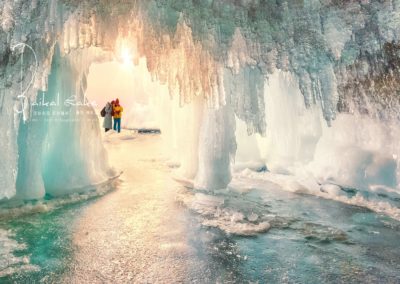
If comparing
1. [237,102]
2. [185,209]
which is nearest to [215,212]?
[185,209]

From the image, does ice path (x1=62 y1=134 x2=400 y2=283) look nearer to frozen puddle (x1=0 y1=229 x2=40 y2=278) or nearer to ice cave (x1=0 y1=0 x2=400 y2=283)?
ice cave (x1=0 y1=0 x2=400 y2=283)

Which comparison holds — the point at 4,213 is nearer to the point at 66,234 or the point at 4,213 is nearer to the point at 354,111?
the point at 66,234

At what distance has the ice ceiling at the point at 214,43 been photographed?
8.05 metres

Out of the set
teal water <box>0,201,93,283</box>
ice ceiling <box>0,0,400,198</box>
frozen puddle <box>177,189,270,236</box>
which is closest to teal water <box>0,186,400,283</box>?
teal water <box>0,201,93,283</box>

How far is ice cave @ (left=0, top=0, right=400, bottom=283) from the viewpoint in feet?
19.9

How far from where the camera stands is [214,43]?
9109 millimetres

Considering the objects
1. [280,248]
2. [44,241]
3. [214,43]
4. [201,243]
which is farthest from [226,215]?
[214,43]

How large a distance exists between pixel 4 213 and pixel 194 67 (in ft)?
19.9

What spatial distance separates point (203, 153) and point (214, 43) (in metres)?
3.63

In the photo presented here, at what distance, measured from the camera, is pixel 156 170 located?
16.1 meters

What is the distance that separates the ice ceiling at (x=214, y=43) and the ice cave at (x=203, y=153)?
0.03 meters

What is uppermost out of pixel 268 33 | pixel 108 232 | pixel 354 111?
pixel 268 33

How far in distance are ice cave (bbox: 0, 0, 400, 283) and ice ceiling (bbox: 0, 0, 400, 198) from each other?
1.3 inches

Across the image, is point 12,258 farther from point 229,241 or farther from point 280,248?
point 280,248
